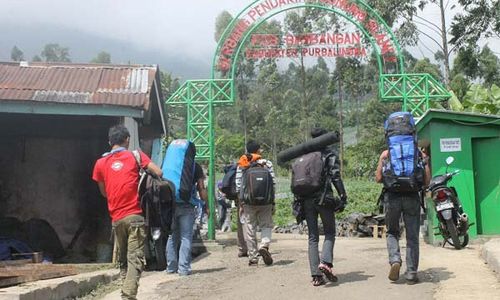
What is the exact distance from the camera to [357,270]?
7.07 m

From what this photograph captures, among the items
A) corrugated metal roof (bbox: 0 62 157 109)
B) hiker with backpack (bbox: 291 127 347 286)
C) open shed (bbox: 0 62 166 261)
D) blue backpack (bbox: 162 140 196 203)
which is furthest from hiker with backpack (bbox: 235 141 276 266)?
open shed (bbox: 0 62 166 261)

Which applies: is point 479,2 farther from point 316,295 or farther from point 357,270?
point 316,295

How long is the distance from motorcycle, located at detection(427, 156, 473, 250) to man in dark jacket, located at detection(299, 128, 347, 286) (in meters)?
3.00

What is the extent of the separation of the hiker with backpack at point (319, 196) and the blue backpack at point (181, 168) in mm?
1718

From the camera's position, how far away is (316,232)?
628cm

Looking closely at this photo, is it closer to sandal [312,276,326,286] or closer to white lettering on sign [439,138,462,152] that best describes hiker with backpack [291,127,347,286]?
sandal [312,276,326,286]

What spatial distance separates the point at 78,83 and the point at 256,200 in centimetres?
368

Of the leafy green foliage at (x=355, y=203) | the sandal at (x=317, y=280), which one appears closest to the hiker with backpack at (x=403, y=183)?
the sandal at (x=317, y=280)

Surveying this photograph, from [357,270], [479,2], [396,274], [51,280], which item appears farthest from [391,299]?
[479,2]

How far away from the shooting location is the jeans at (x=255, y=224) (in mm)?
7914

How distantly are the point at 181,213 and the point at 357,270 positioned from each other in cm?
236

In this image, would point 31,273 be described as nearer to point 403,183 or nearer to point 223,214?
point 403,183

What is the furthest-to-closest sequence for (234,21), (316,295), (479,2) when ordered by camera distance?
(479,2), (234,21), (316,295)

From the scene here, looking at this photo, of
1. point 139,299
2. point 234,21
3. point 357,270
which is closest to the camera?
point 139,299
